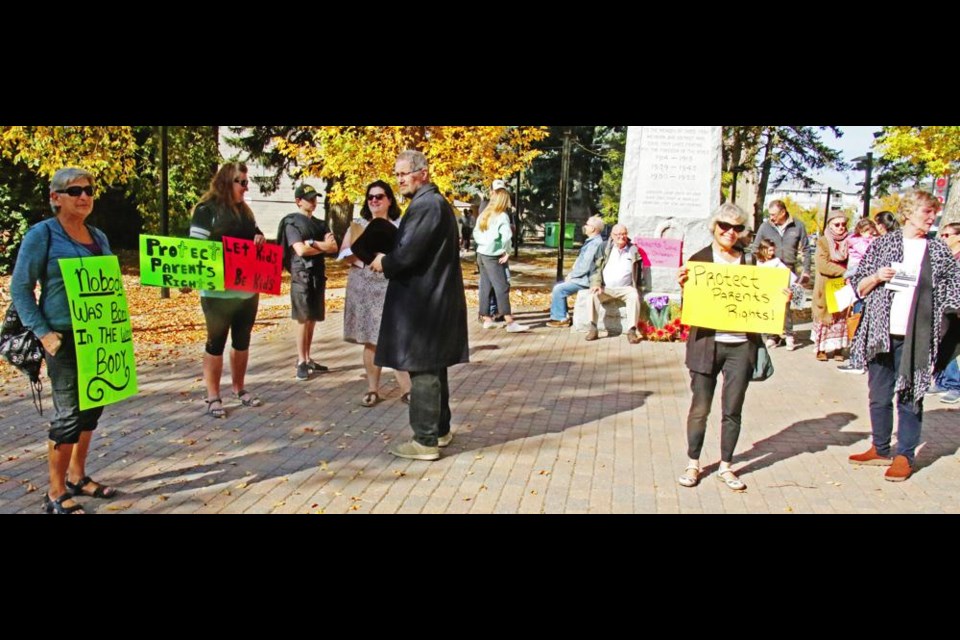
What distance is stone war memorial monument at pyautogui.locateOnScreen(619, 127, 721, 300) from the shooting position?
11.5 m

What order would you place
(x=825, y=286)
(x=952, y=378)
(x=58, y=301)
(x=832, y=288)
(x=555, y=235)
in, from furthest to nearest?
(x=555, y=235) → (x=825, y=286) → (x=832, y=288) → (x=952, y=378) → (x=58, y=301)

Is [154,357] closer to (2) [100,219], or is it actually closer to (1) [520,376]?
(1) [520,376]

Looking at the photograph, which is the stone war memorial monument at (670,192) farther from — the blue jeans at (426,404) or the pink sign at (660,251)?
the blue jeans at (426,404)

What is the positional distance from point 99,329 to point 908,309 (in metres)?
5.00

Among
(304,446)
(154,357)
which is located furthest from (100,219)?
(304,446)

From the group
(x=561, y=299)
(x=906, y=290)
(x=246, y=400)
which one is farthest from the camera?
(x=561, y=299)

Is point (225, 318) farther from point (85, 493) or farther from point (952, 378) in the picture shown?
point (952, 378)

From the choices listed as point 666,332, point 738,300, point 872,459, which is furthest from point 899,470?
point 666,332

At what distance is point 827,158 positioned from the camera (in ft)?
122

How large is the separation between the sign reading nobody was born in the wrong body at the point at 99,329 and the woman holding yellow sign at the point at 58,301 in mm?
58

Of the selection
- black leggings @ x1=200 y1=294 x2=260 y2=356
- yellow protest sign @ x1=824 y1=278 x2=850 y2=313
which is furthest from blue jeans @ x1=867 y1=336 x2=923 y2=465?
black leggings @ x1=200 y1=294 x2=260 y2=356

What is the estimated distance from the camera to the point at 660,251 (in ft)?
37.6

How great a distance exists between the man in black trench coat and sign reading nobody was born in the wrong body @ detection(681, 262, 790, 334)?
4.91ft

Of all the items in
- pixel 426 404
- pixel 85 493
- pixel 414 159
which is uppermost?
pixel 414 159
